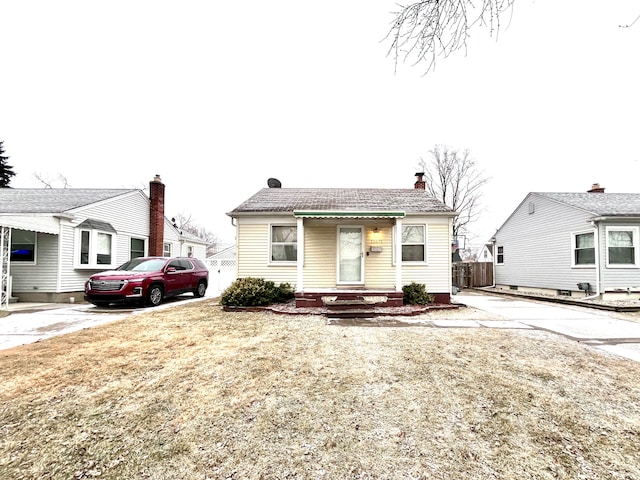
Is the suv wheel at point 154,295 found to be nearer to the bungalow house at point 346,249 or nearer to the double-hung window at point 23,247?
the bungalow house at point 346,249

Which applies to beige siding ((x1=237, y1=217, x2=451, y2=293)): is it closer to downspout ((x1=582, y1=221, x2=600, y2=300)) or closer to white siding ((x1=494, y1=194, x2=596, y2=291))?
downspout ((x1=582, y1=221, x2=600, y2=300))

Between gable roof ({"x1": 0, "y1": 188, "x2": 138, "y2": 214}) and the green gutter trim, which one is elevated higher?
gable roof ({"x1": 0, "y1": 188, "x2": 138, "y2": 214})

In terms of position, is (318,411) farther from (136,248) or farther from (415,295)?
(136,248)

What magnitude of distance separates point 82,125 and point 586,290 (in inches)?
1463

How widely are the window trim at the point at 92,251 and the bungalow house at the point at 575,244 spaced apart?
19062mm

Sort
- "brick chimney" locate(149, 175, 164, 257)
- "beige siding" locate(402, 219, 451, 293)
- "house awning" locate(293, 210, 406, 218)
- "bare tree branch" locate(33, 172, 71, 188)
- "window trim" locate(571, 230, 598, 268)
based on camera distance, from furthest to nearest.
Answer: "bare tree branch" locate(33, 172, 71, 188), "brick chimney" locate(149, 175, 164, 257), "window trim" locate(571, 230, 598, 268), "beige siding" locate(402, 219, 451, 293), "house awning" locate(293, 210, 406, 218)

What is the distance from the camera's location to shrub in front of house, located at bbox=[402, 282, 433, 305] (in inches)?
359

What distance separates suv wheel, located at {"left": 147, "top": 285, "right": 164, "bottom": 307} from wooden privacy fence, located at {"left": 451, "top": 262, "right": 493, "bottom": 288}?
16308mm

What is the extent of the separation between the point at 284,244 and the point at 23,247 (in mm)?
9266

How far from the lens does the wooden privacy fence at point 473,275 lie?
18422mm

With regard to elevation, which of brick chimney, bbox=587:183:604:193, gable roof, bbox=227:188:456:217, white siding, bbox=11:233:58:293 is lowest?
white siding, bbox=11:233:58:293

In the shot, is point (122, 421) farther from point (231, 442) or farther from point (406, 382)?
point (406, 382)

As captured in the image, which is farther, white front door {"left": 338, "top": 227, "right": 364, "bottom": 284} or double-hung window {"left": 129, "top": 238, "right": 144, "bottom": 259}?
double-hung window {"left": 129, "top": 238, "right": 144, "bottom": 259}

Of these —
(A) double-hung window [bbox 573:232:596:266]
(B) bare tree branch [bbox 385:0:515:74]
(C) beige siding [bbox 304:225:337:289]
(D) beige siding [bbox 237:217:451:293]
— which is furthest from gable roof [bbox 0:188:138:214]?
(A) double-hung window [bbox 573:232:596:266]
